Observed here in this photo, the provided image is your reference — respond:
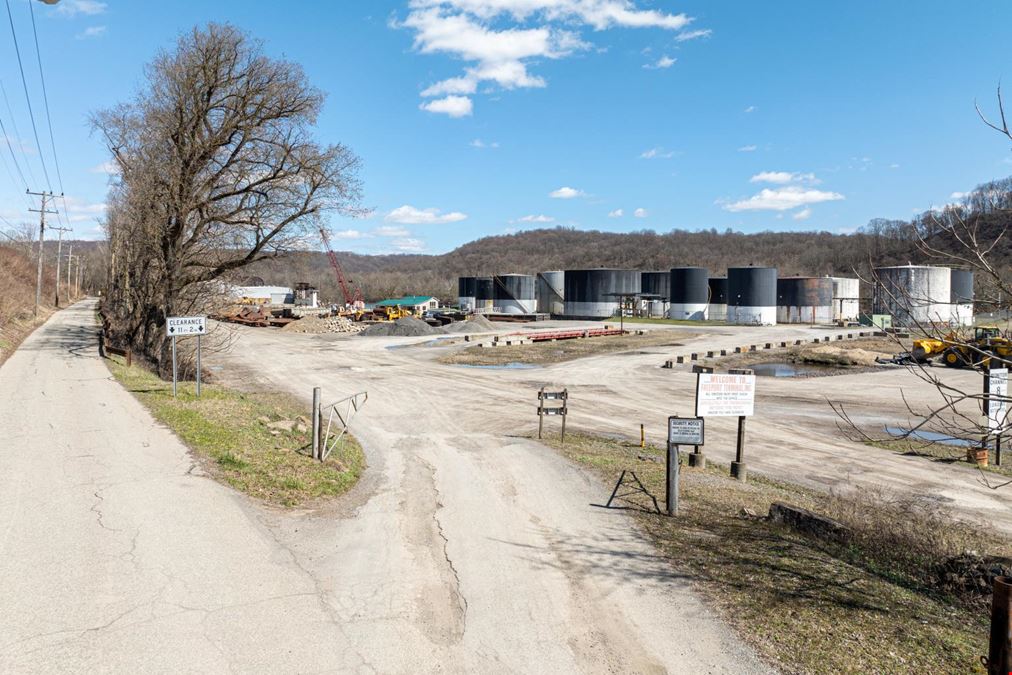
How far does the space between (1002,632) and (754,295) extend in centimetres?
7240

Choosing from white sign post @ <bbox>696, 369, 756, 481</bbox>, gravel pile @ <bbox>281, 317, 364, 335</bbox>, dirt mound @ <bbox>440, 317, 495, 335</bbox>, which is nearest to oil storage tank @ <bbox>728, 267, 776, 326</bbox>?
dirt mound @ <bbox>440, 317, 495, 335</bbox>

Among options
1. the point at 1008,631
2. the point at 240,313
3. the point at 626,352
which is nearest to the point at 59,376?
the point at 1008,631

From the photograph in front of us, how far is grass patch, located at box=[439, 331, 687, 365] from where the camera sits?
38.8 metres

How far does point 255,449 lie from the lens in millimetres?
11352

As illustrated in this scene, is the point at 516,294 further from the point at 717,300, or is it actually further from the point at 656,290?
the point at 717,300

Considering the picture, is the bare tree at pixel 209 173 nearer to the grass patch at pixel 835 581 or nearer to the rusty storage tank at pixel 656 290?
the grass patch at pixel 835 581

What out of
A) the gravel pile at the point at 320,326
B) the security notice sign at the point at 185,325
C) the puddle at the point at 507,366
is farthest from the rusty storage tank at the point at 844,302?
the security notice sign at the point at 185,325

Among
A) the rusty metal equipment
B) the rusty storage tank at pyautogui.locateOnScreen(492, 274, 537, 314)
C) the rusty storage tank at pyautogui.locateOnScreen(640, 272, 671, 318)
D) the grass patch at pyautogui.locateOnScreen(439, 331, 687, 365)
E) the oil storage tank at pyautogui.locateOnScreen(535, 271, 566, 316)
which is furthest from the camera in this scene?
the oil storage tank at pyautogui.locateOnScreen(535, 271, 566, 316)

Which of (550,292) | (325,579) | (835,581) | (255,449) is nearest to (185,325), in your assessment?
(255,449)

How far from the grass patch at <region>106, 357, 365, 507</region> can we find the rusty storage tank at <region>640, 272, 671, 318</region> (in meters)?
74.9

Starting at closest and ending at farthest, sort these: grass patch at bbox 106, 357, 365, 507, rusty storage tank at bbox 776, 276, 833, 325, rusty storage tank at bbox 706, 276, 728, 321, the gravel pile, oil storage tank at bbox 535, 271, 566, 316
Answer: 1. grass patch at bbox 106, 357, 365, 507
2. the gravel pile
3. rusty storage tank at bbox 776, 276, 833, 325
4. rusty storage tank at bbox 706, 276, 728, 321
5. oil storage tank at bbox 535, 271, 566, 316

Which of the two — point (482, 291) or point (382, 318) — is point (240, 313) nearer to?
point (382, 318)

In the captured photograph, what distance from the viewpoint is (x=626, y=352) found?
4294 cm

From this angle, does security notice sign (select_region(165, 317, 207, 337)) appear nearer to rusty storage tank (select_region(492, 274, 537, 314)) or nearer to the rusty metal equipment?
the rusty metal equipment
